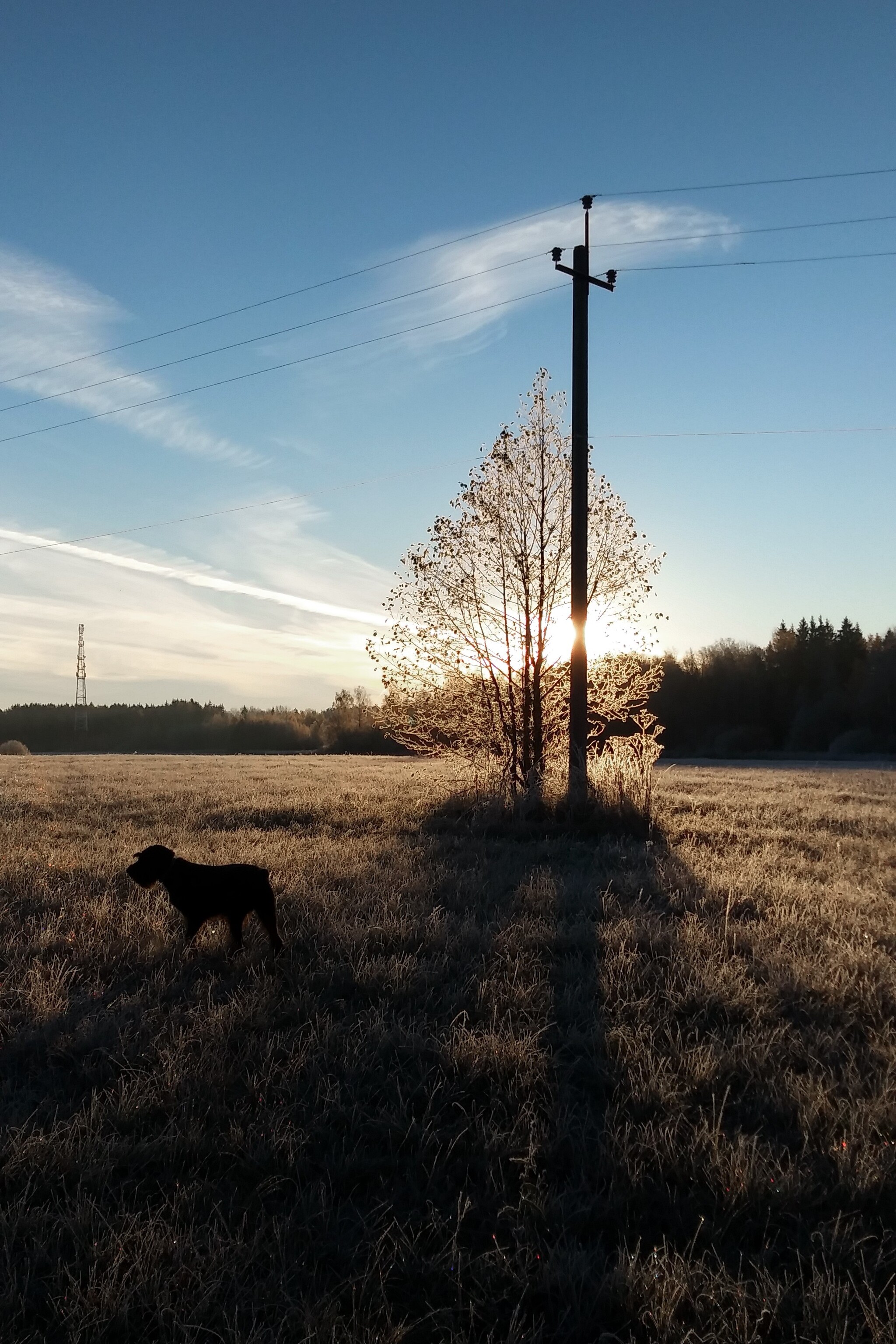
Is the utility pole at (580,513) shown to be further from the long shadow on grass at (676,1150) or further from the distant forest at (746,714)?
the distant forest at (746,714)

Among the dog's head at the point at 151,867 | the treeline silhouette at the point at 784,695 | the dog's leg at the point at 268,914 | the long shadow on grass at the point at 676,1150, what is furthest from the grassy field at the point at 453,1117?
the treeline silhouette at the point at 784,695

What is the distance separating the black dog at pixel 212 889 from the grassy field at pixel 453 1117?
27cm

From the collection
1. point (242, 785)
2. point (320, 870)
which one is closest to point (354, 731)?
point (242, 785)

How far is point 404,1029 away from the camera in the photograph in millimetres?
4254

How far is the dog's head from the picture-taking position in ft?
18.1

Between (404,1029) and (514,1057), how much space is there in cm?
61

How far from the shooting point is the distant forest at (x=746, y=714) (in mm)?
63031

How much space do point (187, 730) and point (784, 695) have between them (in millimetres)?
59877

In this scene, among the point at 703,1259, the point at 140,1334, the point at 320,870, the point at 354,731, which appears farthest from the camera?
the point at 354,731

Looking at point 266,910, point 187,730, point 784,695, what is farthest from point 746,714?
point 266,910

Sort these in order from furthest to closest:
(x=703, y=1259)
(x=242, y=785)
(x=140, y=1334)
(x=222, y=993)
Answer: (x=242, y=785)
(x=222, y=993)
(x=703, y=1259)
(x=140, y=1334)

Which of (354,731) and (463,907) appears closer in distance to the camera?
(463,907)

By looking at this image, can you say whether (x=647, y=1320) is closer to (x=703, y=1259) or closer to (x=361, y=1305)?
(x=703, y=1259)

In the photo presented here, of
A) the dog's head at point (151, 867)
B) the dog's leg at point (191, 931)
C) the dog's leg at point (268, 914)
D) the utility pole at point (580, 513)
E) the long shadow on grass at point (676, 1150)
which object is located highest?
the utility pole at point (580, 513)
